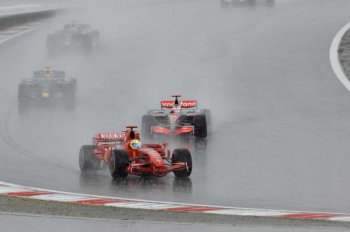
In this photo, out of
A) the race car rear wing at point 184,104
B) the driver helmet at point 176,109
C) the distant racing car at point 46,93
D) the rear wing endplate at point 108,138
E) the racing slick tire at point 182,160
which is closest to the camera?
the racing slick tire at point 182,160

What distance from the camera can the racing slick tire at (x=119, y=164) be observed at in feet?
69.3

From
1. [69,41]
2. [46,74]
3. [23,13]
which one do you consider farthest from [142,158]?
[23,13]

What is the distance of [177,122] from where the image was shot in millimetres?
27047

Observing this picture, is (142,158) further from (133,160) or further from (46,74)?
(46,74)

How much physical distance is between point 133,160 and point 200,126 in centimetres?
550

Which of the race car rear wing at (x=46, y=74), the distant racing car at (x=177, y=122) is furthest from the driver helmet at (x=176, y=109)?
the race car rear wing at (x=46, y=74)

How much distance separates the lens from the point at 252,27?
47375 mm

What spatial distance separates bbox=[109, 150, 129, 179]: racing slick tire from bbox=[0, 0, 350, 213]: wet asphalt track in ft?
0.76

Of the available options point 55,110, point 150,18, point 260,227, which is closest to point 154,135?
point 55,110

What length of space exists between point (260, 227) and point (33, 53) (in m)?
29.7

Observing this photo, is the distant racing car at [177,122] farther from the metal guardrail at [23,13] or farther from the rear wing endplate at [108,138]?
the metal guardrail at [23,13]

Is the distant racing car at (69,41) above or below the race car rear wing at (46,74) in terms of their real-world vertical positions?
above

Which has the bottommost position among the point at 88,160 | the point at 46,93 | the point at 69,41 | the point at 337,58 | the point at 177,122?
the point at 88,160

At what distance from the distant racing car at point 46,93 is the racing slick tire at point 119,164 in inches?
448
